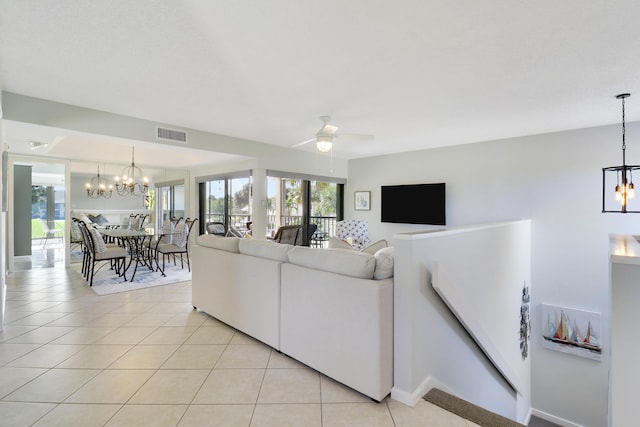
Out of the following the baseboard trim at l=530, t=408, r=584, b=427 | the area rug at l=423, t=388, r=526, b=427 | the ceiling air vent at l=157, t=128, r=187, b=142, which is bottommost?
the baseboard trim at l=530, t=408, r=584, b=427

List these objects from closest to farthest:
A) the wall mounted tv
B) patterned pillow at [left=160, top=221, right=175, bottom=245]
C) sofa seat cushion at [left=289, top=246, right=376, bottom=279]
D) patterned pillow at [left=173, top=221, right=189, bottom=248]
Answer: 1. sofa seat cushion at [left=289, top=246, right=376, bottom=279]
2. the wall mounted tv
3. patterned pillow at [left=173, top=221, right=189, bottom=248]
4. patterned pillow at [left=160, top=221, right=175, bottom=245]

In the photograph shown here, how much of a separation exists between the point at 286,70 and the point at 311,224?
185 inches

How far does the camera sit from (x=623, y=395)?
1322 mm

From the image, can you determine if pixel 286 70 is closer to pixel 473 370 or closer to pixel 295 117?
pixel 295 117

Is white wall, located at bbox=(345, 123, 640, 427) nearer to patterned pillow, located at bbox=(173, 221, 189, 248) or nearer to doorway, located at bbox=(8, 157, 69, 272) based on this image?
patterned pillow, located at bbox=(173, 221, 189, 248)

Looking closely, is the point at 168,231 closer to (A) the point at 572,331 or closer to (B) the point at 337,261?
(B) the point at 337,261

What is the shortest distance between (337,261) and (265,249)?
0.90 meters

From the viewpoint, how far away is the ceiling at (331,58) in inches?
73.7

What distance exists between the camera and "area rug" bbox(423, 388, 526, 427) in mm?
1896

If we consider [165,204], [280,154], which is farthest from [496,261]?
[165,204]

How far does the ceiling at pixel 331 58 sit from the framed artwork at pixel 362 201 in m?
2.99

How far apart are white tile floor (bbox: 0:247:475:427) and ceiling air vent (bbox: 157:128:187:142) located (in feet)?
8.04

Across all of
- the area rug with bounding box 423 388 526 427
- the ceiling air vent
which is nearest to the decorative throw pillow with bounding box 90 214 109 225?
the ceiling air vent

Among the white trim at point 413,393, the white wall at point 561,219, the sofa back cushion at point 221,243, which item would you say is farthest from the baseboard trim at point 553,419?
the sofa back cushion at point 221,243
